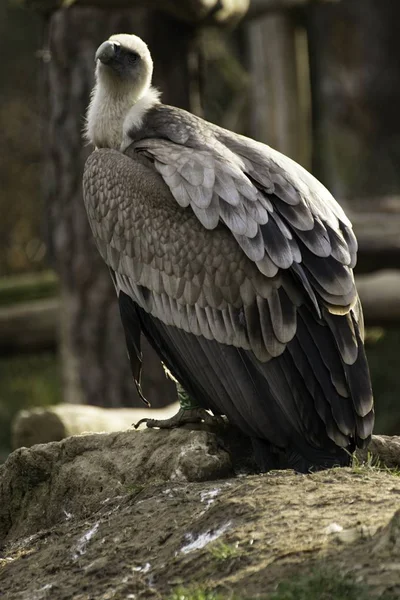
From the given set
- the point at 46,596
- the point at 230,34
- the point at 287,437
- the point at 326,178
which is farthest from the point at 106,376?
the point at 230,34

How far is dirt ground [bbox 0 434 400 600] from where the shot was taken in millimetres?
4555

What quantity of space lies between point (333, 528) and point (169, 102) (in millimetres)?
6862

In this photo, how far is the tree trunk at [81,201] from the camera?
1116 cm

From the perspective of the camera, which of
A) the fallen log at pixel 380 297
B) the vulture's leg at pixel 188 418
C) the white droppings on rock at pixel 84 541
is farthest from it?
the fallen log at pixel 380 297

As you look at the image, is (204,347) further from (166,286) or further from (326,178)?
(326,178)

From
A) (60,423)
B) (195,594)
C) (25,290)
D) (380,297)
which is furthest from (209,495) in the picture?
(25,290)

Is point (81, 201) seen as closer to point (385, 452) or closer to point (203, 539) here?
point (385, 452)

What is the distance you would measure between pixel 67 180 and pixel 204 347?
5.48 m

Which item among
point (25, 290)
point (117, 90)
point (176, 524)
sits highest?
point (117, 90)

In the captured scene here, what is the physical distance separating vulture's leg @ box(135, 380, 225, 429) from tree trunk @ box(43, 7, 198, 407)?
181 inches

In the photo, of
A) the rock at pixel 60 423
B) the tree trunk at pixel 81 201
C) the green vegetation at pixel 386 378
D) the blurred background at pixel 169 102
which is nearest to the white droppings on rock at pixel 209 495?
the rock at pixel 60 423

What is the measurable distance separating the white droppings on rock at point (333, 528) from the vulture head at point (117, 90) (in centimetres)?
313

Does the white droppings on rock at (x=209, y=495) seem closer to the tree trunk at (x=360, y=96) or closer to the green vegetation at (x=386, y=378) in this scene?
the green vegetation at (x=386, y=378)

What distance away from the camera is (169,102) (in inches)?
438
